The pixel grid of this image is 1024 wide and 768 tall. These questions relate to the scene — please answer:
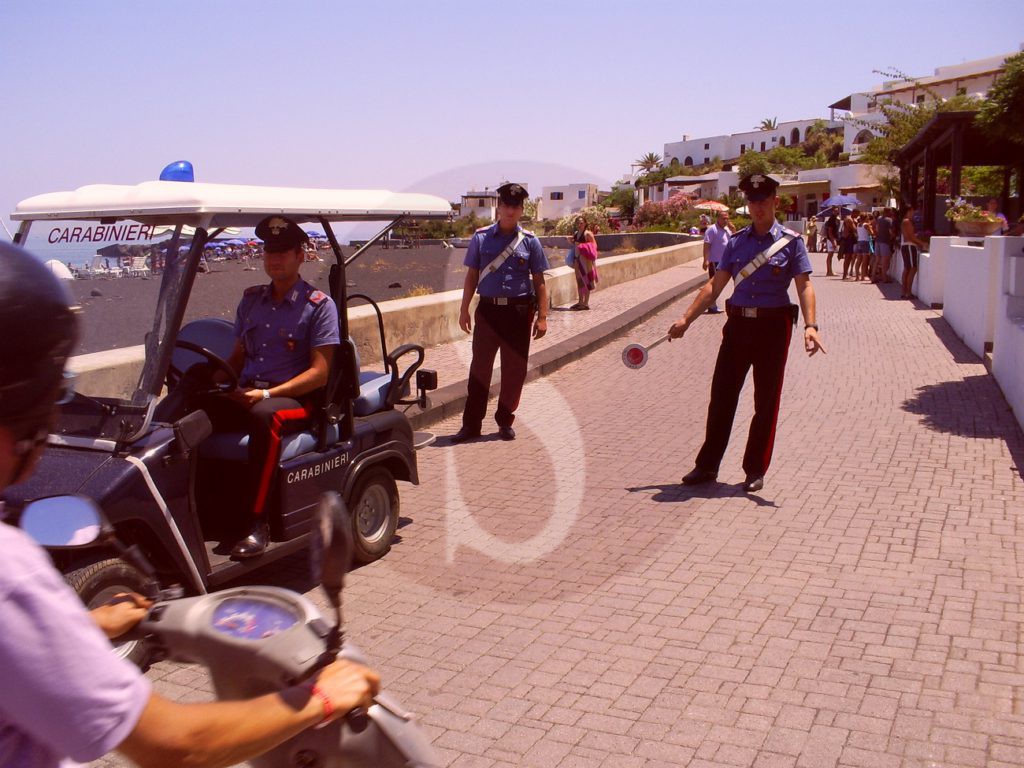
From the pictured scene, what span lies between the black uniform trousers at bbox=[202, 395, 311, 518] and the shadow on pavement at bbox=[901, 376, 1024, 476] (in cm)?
532

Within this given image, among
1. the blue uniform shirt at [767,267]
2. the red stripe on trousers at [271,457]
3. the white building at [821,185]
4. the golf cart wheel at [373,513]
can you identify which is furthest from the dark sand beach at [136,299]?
the white building at [821,185]

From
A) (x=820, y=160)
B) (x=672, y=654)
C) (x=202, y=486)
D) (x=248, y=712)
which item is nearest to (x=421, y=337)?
(x=202, y=486)

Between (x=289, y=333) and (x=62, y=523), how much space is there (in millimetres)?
3743

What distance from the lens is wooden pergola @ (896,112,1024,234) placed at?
71.2 feet

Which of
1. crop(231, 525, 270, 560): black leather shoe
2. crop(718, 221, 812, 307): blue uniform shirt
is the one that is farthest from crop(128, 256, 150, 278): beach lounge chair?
crop(718, 221, 812, 307): blue uniform shirt

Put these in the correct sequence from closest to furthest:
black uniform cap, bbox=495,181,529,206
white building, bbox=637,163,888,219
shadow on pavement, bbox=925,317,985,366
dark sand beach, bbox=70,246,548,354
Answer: dark sand beach, bbox=70,246,548,354 < black uniform cap, bbox=495,181,529,206 < shadow on pavement, bbox=925,317,985,366 < white building, bbox=637,163,888,219

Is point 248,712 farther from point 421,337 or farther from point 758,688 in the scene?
point 421,337

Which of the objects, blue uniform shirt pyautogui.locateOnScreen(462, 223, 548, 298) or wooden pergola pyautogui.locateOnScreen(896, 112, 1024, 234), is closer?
blue uniform shirt pyautogui.locateOnScreen(462, 223, 548, 298)

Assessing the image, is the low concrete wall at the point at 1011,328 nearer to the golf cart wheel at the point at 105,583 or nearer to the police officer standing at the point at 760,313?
the police officer standing at the point at 760,313

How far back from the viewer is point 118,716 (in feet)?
4.84

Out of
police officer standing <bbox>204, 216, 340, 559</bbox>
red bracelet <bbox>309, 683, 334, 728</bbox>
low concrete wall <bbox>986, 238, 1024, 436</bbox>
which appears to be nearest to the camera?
red bracelet <bbox>309, 683, 334, 728</bbox>

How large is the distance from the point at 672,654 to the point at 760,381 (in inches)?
121

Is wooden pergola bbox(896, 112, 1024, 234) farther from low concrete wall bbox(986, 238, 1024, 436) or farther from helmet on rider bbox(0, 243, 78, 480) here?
helmet on rider bbox(0, 243, 78, 480)

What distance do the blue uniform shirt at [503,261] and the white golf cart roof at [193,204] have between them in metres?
3.09
